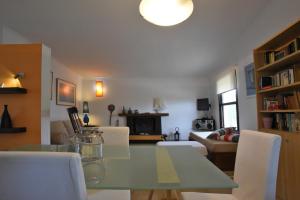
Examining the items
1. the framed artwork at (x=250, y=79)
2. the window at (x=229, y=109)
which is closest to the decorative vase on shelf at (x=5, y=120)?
the framed artwork at (x=250, y=79)

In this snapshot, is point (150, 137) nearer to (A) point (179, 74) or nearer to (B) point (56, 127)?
(A) point (179, 74)

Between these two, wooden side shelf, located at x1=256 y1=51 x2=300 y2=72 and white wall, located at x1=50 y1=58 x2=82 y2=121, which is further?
white wall, located at x1=50 y1=58 x2=82 y2=121

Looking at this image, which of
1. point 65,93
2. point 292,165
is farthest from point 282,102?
point 65,93

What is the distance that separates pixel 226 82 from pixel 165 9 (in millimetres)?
3953

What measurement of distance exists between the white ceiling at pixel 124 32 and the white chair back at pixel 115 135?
1.90 meters

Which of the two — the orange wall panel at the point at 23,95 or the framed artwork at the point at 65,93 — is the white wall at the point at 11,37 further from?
the framed artwork at the point at 65,93

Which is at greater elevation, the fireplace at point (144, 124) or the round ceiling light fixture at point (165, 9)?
the round ceiling light fixture at point (165, 9)

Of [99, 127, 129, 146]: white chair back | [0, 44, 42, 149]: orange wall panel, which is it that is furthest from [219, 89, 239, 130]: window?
[0, 44, 42, 149]: orange wall panel

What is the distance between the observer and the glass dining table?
0.95 m

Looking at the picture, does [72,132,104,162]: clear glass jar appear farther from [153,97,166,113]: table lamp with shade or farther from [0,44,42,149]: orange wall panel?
[153,97,166,113]: table lamp with shade

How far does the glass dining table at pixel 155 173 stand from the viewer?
0.95 metres

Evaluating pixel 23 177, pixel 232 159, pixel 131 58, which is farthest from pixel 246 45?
pixel 23 177

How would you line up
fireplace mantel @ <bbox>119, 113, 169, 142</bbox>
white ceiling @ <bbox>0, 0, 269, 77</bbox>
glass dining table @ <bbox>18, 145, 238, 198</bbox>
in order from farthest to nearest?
fireplace mantel @ <bbox>119, 113, 169, 142</bbox> < white ceiling @ <bbox>0, 0, 269, 77</bbox> < glass dining table @ <bbox>18, 145, 238, 198</bbox>

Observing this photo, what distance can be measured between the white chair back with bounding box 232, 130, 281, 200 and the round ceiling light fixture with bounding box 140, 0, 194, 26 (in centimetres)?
104
